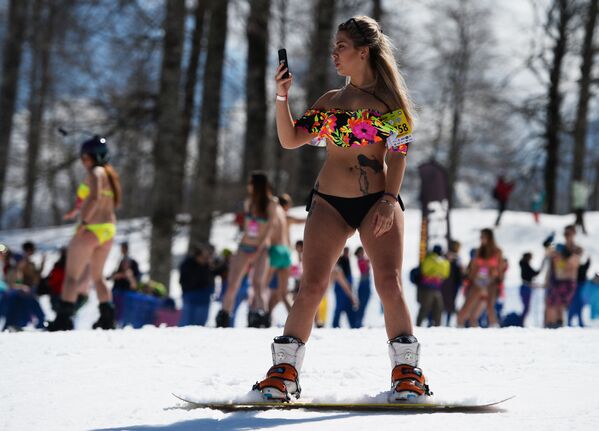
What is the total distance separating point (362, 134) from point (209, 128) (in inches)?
518

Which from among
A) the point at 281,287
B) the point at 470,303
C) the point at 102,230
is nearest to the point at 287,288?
the point at 281,287

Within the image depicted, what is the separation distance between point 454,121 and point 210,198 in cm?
2257

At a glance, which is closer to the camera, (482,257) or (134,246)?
(482,257)

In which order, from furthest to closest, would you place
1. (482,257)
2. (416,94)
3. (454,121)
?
(454,121) < (416,94) < (482,257)

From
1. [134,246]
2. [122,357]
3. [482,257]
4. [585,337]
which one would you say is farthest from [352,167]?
[134,246]

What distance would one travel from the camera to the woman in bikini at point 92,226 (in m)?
8.12

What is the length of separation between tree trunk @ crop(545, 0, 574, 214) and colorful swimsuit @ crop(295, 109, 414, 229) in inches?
1004

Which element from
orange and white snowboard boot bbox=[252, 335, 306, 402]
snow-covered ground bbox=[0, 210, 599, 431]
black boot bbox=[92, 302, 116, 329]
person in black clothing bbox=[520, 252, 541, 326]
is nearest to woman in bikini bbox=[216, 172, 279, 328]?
black boot bbox=[92, 302, 116, 329]

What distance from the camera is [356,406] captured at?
4.18m

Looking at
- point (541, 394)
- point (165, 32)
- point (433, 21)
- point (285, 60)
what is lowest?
point (541, 394)

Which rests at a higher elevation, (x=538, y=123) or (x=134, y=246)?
(x=538, y=123)

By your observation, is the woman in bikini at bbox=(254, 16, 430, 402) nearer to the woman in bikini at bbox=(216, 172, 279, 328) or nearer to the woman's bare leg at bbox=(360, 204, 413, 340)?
the woman's bare leg at bbox=(360, 204, 413, 340)

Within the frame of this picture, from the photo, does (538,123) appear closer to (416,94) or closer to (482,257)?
(416,94)

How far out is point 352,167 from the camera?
454cm
